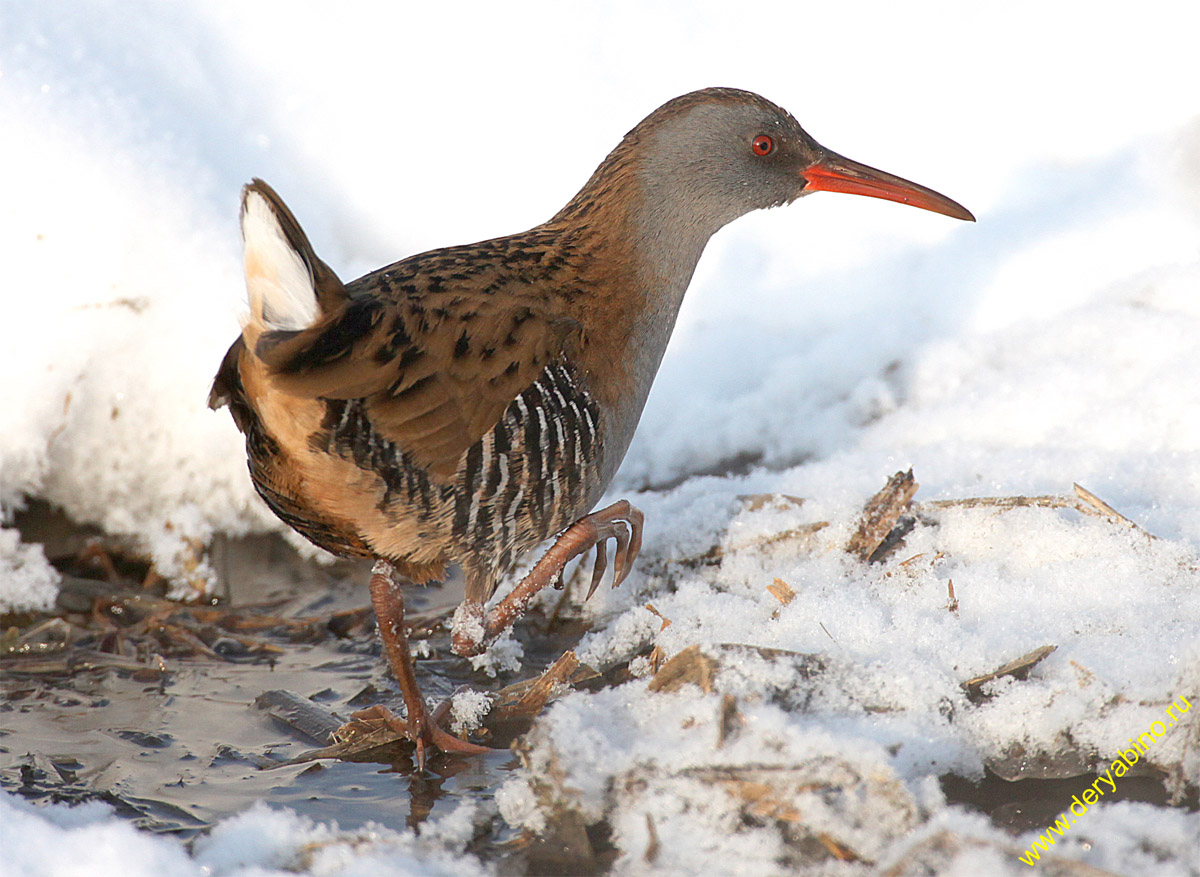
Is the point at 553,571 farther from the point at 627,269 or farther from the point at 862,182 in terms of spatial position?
the point at 862,182

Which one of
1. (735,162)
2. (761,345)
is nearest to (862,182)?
(735,162)

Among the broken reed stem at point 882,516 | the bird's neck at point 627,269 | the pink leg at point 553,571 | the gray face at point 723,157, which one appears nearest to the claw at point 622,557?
the pink leg at point 553,571

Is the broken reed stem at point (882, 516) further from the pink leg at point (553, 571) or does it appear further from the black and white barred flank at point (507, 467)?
the black and white barred flank at point (507, 467)

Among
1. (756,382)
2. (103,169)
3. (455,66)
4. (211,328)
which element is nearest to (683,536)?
(756,382)

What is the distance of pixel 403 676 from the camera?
112 inches

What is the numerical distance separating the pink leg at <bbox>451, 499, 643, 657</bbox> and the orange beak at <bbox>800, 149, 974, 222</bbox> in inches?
47.7

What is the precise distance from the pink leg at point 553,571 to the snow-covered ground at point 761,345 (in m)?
0.20

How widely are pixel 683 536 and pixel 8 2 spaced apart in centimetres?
350

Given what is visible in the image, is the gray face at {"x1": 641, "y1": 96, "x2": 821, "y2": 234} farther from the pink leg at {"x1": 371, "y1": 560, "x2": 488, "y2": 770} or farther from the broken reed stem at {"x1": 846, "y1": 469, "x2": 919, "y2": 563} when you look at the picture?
the pink leg at {"x1": 371, "y1": 560, "x2": 488, "y2": 770}

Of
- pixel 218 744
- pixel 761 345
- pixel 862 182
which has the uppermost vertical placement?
pixel 862 182

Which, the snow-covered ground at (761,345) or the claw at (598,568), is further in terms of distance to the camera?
the claw at (598,568)

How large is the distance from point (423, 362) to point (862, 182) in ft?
5.46

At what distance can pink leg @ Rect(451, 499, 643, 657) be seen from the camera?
321 centimetres

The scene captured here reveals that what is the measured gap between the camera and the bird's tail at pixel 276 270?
8.11ft
